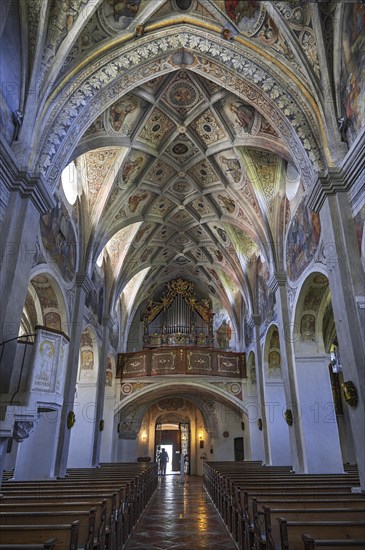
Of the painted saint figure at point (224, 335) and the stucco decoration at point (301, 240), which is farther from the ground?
the painted saint figure at point (224, 335)

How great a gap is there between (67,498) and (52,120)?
7.68 m

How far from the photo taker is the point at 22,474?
10.2 metres

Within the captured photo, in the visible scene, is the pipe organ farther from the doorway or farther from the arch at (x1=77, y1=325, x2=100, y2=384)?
the arch at (x1=77, y1=325, x2=100, y2=384)

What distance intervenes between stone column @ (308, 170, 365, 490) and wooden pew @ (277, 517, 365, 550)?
327cm

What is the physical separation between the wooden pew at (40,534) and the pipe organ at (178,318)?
18.9m

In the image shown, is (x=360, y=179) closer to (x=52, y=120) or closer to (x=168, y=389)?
(x=52, y=120)

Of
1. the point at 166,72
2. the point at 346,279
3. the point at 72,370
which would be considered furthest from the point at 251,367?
the point at 166,72

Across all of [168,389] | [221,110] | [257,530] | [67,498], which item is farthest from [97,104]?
[168,389]

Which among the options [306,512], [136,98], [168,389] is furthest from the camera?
[168,389]

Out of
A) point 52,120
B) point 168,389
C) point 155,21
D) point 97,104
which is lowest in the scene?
point 168,389

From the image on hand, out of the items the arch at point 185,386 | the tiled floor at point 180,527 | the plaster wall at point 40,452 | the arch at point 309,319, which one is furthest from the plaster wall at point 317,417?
the arch at point 185,386

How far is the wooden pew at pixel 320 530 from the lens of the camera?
377cm

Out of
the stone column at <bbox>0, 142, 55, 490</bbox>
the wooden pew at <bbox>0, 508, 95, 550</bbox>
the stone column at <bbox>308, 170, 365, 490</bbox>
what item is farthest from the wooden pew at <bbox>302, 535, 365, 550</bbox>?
the stone column at <bbox>0, 142, 55, 490</bbox>

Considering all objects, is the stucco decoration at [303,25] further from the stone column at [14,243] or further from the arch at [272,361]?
the arch at [272,361]
